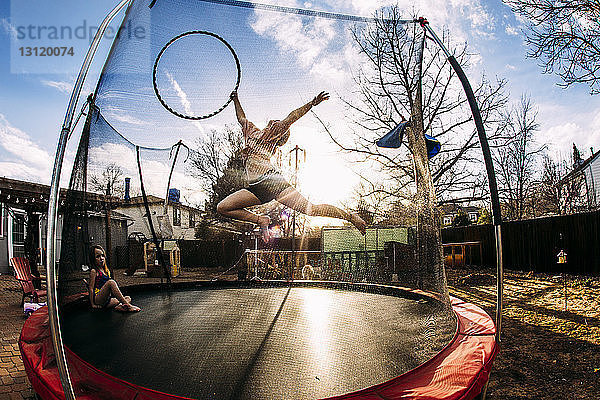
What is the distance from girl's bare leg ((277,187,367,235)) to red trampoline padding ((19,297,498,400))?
724 millimetres

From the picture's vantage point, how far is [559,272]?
5.46 metres

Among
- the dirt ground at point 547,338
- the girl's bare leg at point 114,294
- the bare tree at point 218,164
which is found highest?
the bare tree at point 218,164

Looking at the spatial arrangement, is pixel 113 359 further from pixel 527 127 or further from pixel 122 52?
pixel 527 127

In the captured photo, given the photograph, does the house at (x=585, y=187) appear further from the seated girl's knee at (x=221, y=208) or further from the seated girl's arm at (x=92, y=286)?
the seated girl's arm at (x=92, y=286)

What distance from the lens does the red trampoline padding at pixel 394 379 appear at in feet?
3.92

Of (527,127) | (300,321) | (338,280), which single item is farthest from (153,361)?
(527,127)

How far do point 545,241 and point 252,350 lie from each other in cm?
616

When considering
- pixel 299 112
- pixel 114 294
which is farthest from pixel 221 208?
pixel 114 294

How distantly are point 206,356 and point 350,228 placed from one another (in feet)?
2.85

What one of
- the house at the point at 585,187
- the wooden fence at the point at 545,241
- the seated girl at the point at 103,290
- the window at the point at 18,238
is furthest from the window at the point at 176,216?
the window at the point at 18,238

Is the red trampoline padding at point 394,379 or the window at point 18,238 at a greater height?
the window at point 18,238

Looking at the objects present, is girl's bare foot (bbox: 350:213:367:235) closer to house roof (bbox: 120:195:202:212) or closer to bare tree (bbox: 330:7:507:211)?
bare tree (bbox: 330:7:507:211)

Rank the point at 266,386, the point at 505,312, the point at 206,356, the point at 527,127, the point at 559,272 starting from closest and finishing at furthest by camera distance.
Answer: the point at 266,386 → the point at 206,356 → the point at 505,312 → the point at 559,272 → the point at 527,127

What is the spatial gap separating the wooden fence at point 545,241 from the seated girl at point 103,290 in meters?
5.75
